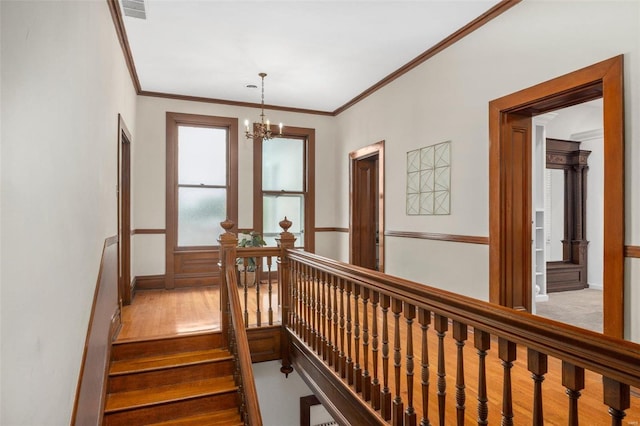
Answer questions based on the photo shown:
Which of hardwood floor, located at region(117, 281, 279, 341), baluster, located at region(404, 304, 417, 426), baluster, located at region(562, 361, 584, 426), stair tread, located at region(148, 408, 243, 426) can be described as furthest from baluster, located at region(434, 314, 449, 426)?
hardwood floor, located at region(117, 281, 279, 341)

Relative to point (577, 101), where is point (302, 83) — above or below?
above

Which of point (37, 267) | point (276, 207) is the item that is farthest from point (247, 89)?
point (37, 267)

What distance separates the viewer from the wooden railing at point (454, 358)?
105cm

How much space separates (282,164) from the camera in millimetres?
6406

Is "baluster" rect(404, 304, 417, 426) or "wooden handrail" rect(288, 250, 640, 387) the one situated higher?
"wooden handrail" rect(288, 250, 640, 387)

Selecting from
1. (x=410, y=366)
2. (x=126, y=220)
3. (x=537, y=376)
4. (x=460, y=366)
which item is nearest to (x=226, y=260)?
(x=126, y=220)

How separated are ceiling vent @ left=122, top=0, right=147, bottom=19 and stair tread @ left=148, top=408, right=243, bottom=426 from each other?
11.3 feet

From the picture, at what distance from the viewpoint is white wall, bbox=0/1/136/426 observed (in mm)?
1141

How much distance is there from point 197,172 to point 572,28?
4946mm

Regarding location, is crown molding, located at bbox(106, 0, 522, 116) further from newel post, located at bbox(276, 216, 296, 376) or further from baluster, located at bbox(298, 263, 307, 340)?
baluster, located at bbox(298, 263, 307, 340)

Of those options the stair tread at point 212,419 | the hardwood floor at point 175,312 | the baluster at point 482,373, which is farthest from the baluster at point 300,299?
the baluster at point 482,373

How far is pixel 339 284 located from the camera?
104 inches

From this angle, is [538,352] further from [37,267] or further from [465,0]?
[465,0]

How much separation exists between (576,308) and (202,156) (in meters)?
5.57
